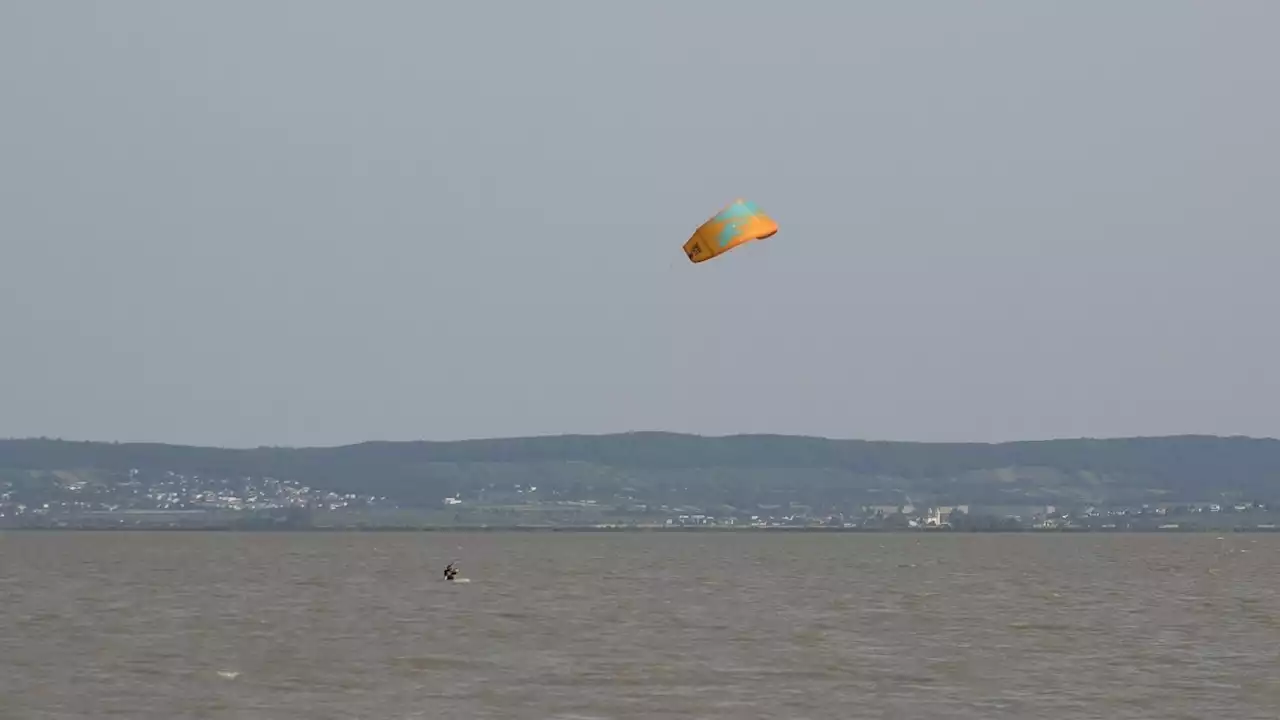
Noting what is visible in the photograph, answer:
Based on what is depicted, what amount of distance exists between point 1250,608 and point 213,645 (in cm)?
4534

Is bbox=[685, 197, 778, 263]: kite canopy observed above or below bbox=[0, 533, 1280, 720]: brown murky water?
above

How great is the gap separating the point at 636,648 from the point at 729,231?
13551 millimetres

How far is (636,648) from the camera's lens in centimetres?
6625

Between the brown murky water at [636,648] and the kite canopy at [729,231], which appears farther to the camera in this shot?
the kite canopy at [729,231]

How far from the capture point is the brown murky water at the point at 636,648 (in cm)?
5119

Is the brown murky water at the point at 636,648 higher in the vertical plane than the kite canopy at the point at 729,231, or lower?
lower

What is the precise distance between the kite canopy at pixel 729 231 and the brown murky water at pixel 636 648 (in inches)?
492

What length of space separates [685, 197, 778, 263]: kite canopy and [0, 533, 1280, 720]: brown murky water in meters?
12.5

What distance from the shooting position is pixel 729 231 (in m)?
68.6

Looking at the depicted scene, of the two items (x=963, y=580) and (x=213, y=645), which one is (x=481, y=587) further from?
(x=213, y=645)

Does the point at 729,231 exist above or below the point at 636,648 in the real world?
above

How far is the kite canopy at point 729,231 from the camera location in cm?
6775

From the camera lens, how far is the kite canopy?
6775 centimetres

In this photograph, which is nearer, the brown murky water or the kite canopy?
the brown murky water
